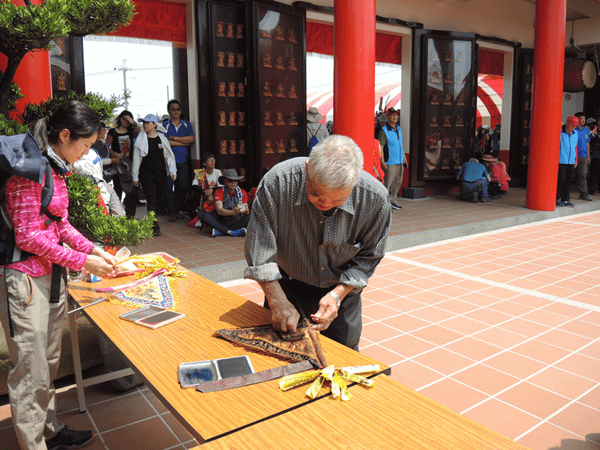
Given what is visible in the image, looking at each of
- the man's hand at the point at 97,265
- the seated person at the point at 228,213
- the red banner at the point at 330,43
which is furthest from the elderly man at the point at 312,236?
the red banner at the point at 330,43

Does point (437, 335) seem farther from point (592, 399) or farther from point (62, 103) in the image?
point (62, 103)

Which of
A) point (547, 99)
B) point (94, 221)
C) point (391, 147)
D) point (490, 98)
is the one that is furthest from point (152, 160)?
point (490, 98)

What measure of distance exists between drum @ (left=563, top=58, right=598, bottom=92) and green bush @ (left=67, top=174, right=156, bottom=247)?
11.4m

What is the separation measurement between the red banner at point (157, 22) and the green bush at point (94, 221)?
520 cm

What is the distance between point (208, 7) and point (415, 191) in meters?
5.48

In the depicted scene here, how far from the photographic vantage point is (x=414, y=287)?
5.20 metres

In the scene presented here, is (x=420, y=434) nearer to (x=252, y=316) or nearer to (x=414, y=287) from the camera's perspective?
(x=252, y=316)

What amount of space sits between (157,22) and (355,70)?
3231 mm

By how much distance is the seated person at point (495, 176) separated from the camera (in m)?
11.1

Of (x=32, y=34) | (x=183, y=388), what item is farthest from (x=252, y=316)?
(x=32, y=34)

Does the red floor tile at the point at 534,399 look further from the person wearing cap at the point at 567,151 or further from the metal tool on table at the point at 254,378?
the person wearing cap at the point at 567,151

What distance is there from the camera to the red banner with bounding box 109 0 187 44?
727 centimetres

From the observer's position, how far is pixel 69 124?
215 centimetres

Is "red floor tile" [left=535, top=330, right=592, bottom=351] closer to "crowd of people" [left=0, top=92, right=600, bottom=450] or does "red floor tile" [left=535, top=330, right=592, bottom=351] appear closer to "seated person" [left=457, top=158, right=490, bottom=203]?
"crowd of people" [left=0, top=92, right=600, bottom=450]
